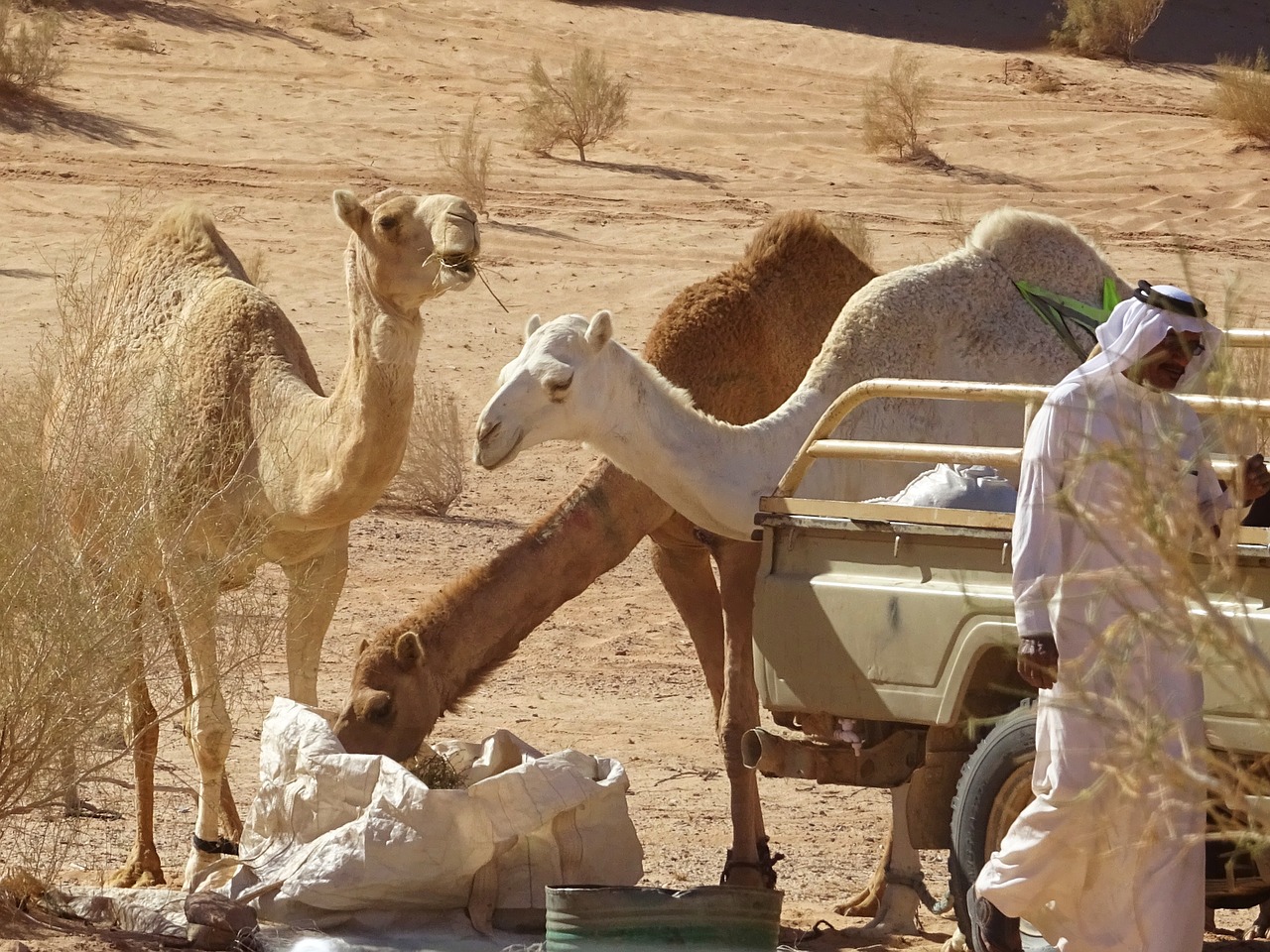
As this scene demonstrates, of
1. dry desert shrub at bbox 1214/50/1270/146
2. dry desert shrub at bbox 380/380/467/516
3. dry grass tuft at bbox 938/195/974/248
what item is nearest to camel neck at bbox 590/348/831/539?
dry desert shrub at bbox 380/380/467/516

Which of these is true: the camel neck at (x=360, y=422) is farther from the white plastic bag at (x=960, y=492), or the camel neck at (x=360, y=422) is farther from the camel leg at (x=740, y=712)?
the white plastic bag at (x=960, y=492)

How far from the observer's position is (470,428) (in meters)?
14.7

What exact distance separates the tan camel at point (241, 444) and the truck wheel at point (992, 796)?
2.32 metres

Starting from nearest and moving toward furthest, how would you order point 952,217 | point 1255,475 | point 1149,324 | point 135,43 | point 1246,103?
point 1255,475, point 1149,324, point 952,217, point 1246,103, point 135,43

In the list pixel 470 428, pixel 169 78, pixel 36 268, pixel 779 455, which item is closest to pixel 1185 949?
pixel 779 455

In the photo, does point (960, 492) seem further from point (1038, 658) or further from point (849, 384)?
point (1038, 658)

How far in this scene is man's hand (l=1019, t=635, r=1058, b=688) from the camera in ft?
15.8

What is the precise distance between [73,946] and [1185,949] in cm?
304

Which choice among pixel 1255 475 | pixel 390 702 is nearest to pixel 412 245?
pixel 390 702

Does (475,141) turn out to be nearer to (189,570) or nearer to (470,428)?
(470,428)

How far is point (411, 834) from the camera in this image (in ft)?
19.5

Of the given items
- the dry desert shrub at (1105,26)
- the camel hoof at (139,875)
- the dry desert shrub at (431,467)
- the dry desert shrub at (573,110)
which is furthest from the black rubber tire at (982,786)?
the dry desert shrub at (1105,26)

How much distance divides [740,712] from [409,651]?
143cm

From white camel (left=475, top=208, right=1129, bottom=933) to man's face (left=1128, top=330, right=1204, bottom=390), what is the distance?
89.1 inches
